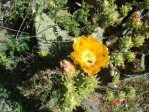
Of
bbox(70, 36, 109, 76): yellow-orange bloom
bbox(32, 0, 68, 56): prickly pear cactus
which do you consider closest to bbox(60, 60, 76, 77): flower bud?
bbox(70, 36, 109, 76): yellow-orange bloom

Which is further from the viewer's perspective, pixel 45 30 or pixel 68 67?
pixel 45 30

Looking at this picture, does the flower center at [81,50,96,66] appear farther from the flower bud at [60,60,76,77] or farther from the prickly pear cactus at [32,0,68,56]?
the prickly pear cactus at [32,0,68,56]

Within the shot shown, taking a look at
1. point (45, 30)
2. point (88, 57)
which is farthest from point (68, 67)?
point (45, 30)

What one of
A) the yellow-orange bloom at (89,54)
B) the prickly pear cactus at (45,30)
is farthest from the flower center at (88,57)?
the prickly pear cactus at (45,30)

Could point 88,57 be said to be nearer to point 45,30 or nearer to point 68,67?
point 68,67

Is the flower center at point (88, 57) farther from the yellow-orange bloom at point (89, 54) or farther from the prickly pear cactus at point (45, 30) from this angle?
the prickly pear cactus at point (45, 30)

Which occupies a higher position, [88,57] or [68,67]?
[88,57]

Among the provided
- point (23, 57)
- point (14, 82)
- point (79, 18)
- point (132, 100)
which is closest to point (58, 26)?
point (79, 18)

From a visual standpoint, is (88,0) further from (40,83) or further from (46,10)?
(40,83)
